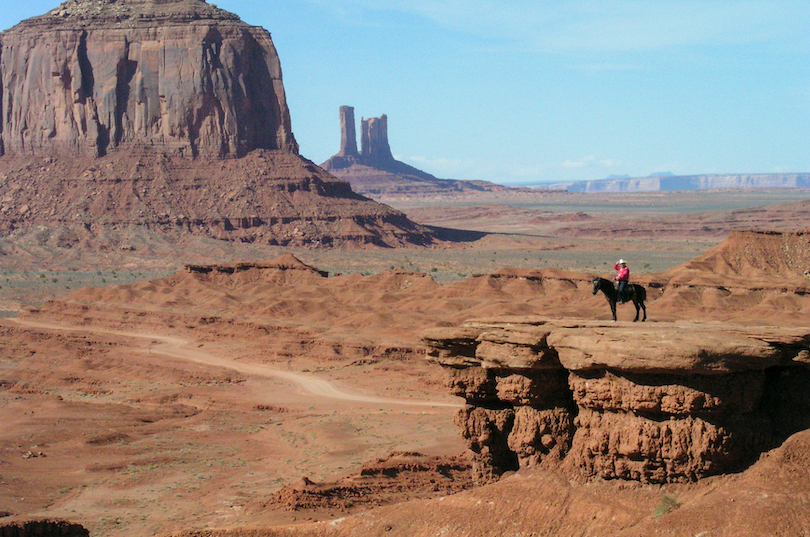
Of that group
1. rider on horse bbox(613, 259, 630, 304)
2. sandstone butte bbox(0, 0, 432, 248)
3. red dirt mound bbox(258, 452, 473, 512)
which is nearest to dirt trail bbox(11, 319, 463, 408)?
red dirt mound bbox(258, 452, 473, 512)

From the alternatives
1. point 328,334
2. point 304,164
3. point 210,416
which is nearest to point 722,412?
point 210,416

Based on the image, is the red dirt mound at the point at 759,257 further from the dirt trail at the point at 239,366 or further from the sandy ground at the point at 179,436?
the sandy ground at the point at 179,436

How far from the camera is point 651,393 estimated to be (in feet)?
44.8

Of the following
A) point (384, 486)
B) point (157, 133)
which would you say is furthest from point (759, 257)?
point (157, 133)

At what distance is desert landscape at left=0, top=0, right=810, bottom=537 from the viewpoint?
13.8 meters

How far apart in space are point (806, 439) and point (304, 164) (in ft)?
346

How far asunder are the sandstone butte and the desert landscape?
316 millimetres

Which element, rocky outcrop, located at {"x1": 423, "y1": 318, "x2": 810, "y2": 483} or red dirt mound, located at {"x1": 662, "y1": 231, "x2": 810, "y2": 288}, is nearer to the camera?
rocky outcrop, located at {"x1": 423, "y1": 318, "x2": 810, "y2": 483}

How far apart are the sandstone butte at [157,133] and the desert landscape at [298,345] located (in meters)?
0.32

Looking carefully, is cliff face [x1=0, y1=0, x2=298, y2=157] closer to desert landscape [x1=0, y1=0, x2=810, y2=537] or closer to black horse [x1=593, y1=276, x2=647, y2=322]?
desert landscape [x1=0, y1=0, x2=810, y2=537]

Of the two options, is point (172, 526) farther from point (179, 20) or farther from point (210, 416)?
point (179, 20)

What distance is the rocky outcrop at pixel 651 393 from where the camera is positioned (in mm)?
13352

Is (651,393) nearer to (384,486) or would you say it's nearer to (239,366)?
(384,486)

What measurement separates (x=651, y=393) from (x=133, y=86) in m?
104
